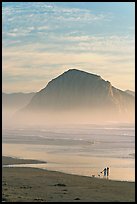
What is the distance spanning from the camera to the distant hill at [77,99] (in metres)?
30.0

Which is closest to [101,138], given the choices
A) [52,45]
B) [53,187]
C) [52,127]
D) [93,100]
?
[52,127]

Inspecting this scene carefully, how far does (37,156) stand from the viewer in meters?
13.2

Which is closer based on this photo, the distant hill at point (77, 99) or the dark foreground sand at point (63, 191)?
the dark foreground sand at point (63, 191)

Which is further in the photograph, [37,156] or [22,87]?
[37,156]

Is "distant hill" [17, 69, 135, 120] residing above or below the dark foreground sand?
above

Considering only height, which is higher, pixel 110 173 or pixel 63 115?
pixel 63 115

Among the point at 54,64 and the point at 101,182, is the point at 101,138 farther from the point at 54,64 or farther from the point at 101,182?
the point at 101,182

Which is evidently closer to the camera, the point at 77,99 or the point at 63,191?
the point at 63,191

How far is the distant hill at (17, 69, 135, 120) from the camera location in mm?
30047

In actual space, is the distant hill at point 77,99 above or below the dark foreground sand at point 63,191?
above

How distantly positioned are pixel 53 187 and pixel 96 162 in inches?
234

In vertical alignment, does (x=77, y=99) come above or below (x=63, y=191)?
above

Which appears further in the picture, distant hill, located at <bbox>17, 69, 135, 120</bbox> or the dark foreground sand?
distant hill, located at <bbox>17, 69, 135, 120</bbox>

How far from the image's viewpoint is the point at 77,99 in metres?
31.0
